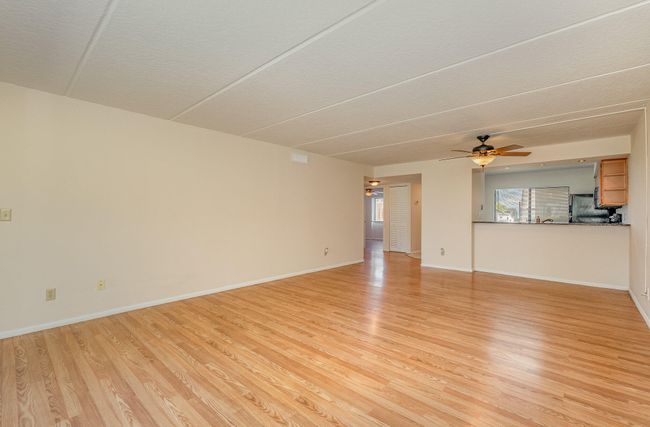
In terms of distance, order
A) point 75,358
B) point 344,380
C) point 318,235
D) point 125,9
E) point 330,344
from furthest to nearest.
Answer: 1. point 318,235
2. point 330,344
3. point 75,358
4. point 344,380
5. point 125,9

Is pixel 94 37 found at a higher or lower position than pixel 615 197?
higher

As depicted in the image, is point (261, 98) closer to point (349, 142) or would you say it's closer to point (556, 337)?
point (349, 142)

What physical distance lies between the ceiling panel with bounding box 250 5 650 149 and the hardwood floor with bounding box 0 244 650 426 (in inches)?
97.2

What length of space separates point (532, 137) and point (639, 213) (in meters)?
1.69

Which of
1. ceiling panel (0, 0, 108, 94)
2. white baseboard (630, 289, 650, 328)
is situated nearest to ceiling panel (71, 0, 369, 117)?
ceiling panel (0, 0, 108, 94)

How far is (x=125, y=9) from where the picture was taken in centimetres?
182

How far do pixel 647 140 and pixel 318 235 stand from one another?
4992 millimetres

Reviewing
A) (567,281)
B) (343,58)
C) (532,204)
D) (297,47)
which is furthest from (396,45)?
(532,204)

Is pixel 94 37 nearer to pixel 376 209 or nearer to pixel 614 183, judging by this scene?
pixel 614 183

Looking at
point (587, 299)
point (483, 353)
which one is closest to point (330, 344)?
point (483, 353)

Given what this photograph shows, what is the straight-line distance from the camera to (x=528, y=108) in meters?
3.40

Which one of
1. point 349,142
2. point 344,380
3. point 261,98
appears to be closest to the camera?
point 344,380

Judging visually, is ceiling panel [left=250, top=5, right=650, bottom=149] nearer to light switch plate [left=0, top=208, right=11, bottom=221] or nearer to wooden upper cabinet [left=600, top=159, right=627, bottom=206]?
light switch plate [left=0, top=208, right=11, bottom=221]

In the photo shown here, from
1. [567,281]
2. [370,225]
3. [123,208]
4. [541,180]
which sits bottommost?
[567,281]
